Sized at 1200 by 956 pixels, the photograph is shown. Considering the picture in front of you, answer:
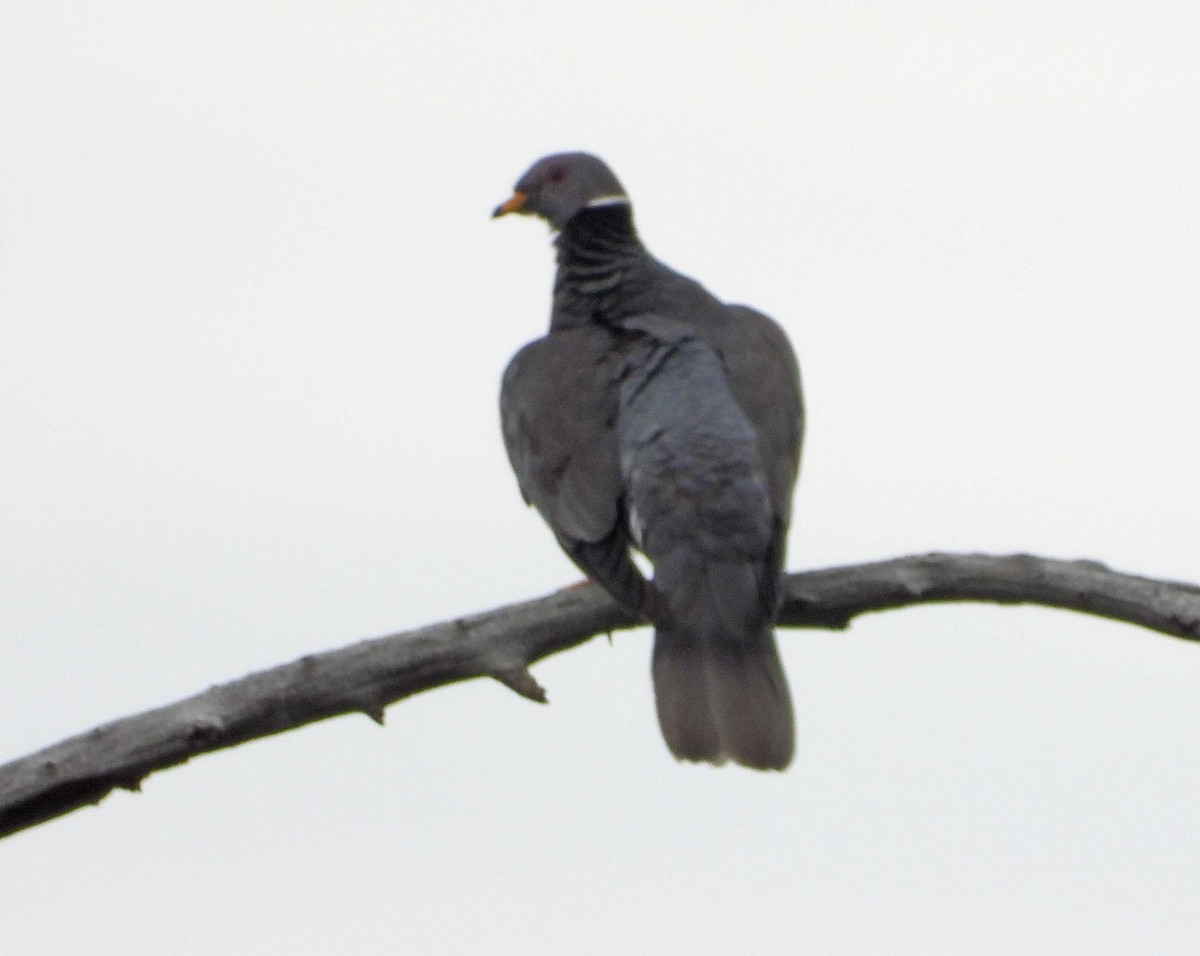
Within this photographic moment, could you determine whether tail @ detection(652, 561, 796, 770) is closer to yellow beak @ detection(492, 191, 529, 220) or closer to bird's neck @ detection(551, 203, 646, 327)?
bird's neck @ detection(551, 203, 646, 327)

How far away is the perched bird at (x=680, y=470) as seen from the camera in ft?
17.3

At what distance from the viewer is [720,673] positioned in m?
5.24

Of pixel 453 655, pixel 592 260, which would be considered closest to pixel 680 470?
pixel 453 655

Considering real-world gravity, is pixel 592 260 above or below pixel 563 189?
below

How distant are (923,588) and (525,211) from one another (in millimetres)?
2695

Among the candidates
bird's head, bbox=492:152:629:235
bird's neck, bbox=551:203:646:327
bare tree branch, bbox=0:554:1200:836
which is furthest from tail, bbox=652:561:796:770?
bird's head, bbox=492:152:629:235

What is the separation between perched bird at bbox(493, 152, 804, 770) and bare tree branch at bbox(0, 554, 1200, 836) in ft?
0.58

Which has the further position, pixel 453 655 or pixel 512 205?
pixel 512 205

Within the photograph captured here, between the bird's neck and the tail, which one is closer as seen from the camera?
the tail

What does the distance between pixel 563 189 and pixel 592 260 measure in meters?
0.46

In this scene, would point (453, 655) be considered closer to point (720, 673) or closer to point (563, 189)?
point (720, 673)

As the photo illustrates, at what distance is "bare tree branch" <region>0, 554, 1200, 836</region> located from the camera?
14.4 feet

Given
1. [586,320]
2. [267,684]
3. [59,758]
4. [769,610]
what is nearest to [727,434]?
[769,610]

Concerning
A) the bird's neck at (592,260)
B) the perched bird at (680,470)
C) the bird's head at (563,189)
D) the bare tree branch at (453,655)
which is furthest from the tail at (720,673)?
the bird's head at (563,189)
